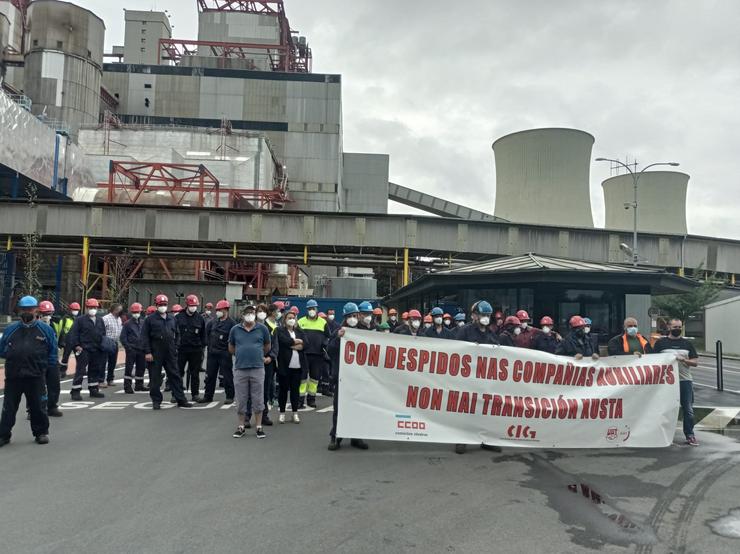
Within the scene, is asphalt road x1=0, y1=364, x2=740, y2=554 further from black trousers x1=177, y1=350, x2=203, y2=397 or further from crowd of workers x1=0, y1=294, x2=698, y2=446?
black trousers x1=177, y1=350, x2=203, y2=397

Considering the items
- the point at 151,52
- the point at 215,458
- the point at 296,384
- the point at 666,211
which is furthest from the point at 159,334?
the point at 151,52

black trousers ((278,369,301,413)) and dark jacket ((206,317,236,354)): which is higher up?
dark jacket ((206,317,236,354))

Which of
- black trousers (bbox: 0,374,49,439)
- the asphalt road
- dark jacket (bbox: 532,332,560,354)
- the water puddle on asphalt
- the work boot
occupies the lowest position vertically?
the work boot

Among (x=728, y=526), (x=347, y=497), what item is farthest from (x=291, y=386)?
(x=728, y=526)

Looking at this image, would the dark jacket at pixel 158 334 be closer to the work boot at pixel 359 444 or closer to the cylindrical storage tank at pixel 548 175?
the work boot at pixel 359 444

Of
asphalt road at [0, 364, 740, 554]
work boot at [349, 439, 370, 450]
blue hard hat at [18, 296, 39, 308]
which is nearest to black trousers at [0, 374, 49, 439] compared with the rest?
asphalt road at [0, 364, 740, 554]

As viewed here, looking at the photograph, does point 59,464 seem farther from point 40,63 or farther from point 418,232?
point 40,63

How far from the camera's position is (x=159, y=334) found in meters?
10.0

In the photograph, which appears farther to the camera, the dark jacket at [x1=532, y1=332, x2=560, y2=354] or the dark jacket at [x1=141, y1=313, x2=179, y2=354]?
the dark jacket at [x1=141, y1=313, x2=179, y2=354]

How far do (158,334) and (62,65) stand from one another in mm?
61235

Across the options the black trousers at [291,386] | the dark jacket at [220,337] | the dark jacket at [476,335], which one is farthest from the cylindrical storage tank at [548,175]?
the black trousers at [291,386]

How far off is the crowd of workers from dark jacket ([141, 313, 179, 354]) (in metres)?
0.02

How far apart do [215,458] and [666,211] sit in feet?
120

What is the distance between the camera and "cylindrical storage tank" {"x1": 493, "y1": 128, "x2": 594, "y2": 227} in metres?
31.2
